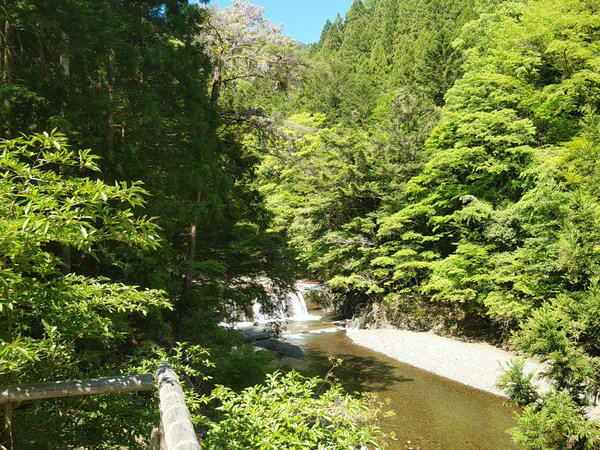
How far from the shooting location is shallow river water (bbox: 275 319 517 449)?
282 inches

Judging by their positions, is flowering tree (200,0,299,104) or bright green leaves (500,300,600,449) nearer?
bright green leaves (500,300,600,449)

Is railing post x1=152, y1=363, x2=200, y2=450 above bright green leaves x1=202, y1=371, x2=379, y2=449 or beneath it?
above

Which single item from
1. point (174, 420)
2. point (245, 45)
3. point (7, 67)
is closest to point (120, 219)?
point (174, 420)

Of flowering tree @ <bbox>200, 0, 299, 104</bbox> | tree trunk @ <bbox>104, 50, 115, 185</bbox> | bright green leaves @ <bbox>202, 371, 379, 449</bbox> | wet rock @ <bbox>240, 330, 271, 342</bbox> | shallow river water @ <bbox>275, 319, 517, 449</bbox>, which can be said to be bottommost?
shallow river water @ <bbox>275, 319, 517, 449</bbox>

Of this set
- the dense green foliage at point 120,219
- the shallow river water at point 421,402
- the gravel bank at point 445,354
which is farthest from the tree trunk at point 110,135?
the gravel bank at point 445,354

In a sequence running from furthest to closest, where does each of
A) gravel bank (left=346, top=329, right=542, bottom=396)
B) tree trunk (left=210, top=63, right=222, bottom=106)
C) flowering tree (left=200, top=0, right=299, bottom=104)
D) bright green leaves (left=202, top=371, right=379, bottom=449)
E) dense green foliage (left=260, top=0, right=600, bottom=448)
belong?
gravel bank (left=346, top=329, right=542, bottom=396) → tree trunk (left=210, top=63, right=222, bottom=106) → flowering tree (left=200, top=0, right=299, bottom=104) → dense green foliage (left=260, top=0, right=600, bottom=448) → bright green leaves (left=202, top=371, right=379, bottom=449)

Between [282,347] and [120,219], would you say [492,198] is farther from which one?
[120,219]

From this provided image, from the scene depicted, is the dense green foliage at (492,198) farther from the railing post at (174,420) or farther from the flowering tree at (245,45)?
the railing post at (174,420)

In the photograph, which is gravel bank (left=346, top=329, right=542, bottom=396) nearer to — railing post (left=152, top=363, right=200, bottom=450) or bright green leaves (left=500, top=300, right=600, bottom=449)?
bright green leaves (left=500, top=300, right=600, bottom=449)

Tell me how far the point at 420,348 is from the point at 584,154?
7.95 meters

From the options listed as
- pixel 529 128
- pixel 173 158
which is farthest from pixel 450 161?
pixel 173 158

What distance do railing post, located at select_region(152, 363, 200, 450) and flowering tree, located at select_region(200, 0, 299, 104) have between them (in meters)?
9.21

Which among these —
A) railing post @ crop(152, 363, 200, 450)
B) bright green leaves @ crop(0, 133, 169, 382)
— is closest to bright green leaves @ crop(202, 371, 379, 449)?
railing post @ crop(152, 363, 200, 450)

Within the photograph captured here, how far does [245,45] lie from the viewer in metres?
9.77
